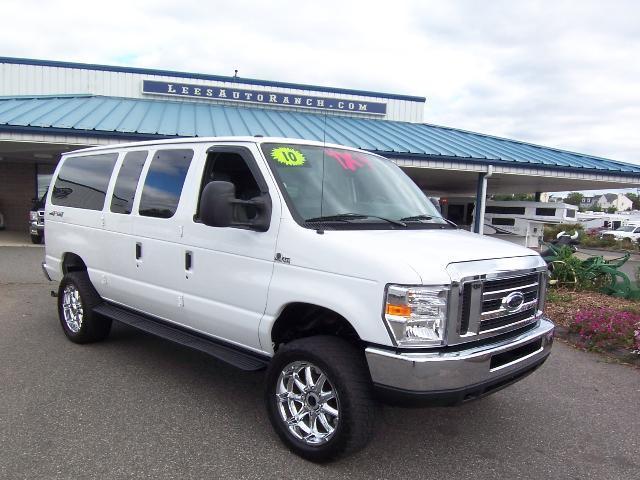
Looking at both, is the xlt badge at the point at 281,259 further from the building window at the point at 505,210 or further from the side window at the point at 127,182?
the building window at the point at 505,210

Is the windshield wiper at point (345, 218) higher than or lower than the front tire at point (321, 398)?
higher

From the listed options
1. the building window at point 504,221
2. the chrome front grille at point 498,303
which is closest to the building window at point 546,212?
the building window at point 504,221

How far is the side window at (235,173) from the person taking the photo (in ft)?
12.7

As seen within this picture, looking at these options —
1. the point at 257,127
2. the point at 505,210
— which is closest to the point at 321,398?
the point at 257,127

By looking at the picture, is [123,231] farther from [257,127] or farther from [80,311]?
[257,127]

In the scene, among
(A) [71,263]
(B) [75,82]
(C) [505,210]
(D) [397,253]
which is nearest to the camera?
(D) [397,253]

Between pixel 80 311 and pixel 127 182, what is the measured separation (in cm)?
162

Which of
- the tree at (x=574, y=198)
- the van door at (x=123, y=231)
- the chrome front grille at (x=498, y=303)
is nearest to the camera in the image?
the chrome front grille at (x=498, y=303)

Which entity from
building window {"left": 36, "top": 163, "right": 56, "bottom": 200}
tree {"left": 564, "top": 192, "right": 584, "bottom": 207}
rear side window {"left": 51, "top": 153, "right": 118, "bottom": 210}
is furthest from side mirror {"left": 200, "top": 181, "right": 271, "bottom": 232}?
tree {"left": 564, "top": 192, "right": 584, "bottom": 207}

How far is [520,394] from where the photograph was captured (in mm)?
4535

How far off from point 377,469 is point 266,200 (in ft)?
6.40

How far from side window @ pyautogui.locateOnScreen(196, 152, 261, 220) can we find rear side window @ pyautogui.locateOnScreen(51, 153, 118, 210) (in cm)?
167

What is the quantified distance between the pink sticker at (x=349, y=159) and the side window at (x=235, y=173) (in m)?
0.69

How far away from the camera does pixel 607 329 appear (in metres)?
5.90
